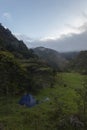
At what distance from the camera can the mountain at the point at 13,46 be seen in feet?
294

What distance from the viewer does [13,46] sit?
9525 centimetres

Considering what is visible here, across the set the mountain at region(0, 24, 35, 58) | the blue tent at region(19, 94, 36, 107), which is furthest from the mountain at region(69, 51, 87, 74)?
the blue tent at region(19, 94, 36, 107)

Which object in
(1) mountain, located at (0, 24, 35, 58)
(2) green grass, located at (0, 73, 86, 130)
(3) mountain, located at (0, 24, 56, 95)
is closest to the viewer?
(2) green grass, located at (0, 73, 86, 130)

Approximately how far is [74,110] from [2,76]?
42.7ft

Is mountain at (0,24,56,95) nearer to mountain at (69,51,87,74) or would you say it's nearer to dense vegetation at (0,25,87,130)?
dense vegetation at (0,25,87,130)

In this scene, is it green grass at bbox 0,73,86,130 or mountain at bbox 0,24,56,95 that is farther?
mountain at bbox 0,24,56,95

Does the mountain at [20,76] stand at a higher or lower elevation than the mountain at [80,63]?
lower

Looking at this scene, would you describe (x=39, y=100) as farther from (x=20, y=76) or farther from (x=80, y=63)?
(x=80, y=63)

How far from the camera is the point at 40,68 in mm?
67375

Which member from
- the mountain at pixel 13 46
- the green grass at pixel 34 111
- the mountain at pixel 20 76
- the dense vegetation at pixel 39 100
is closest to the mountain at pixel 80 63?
the mountain at pixel 13 46

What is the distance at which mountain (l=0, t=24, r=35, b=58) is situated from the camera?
89.5 m

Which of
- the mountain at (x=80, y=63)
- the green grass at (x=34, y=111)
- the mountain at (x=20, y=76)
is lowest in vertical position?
the green grass at (x=34, y=111)

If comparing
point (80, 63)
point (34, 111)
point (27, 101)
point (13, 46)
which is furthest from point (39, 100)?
point (80, 63)

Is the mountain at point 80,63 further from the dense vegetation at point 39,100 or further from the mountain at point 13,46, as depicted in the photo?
the dense vegetation at point 39,100
